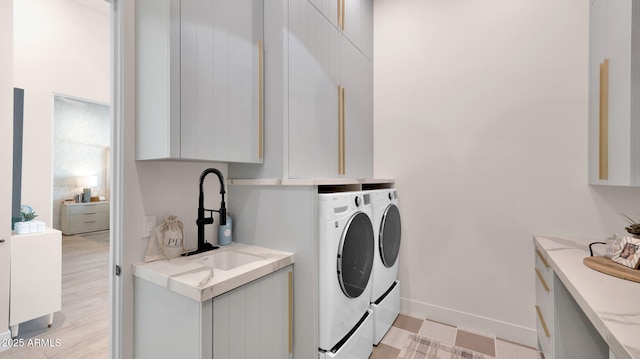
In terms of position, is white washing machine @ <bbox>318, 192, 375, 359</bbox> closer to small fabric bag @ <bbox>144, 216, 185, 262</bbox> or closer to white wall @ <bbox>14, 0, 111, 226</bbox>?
small fabric bag @ <bbox>144, 216, 185, 262</bbox>

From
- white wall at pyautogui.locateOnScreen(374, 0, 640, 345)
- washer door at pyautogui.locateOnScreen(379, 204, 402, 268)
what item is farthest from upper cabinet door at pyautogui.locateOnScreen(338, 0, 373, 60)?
washer door at pyautogui.locateOnScreen(379, 204, 402, 268)

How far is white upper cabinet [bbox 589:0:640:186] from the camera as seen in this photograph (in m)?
1.22

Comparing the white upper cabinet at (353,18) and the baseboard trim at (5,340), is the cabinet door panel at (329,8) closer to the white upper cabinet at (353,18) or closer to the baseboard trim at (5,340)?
the white upper cabinet at (353,18)

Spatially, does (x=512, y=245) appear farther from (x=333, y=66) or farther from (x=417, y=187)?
(x=333, y=66)

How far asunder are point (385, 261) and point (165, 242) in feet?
4.80

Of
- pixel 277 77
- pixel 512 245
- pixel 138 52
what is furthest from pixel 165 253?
pixel 512 245

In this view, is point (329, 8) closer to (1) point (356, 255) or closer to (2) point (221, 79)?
(2) point (221, 79)

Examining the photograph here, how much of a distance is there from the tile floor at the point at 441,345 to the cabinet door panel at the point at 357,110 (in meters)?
1.27

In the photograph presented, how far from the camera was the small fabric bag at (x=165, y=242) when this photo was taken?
4.40 feet

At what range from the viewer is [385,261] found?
202cm

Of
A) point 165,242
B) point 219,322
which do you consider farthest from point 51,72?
point 219,322

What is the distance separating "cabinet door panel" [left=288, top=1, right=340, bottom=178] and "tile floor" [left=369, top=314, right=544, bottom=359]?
51.3 inches

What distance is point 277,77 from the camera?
1.57 metres

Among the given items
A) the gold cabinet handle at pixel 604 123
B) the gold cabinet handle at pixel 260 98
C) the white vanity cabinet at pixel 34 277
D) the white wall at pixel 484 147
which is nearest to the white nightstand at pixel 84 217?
the white vanity cabinet at pixel 34 277
